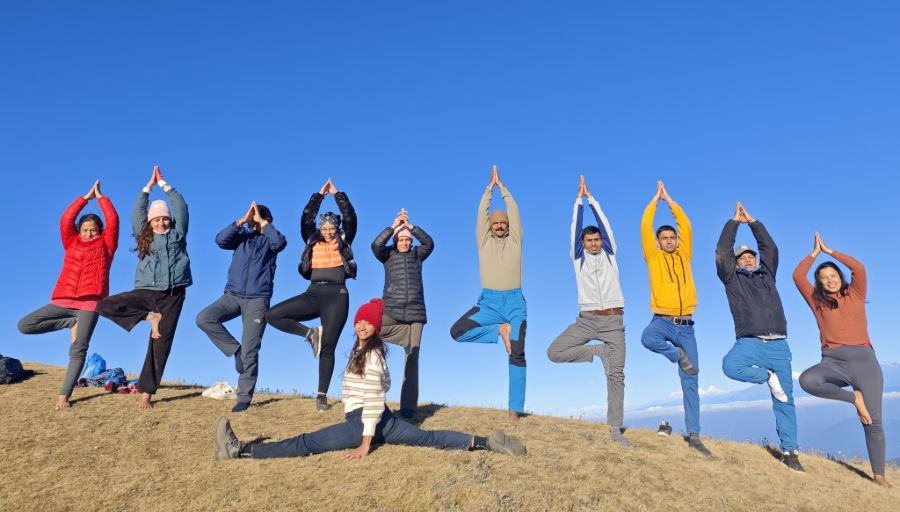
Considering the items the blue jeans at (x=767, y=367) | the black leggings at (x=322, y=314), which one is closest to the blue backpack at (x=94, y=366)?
the black leggings at (x=322, y=314)

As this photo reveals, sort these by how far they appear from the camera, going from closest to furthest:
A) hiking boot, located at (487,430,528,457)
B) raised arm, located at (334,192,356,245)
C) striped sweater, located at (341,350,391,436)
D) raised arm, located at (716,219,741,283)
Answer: striped sweater, located at (341,350,391,436) → hiking boot, located at (487,430,528,457) → raised arm, located at (334,192,356,245) → raised arm, located at (716,219,741,283)

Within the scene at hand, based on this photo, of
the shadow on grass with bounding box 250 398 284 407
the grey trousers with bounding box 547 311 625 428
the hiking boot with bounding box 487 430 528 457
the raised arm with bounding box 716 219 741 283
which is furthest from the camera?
the shadow on grass with bounding box 250 398 284 407

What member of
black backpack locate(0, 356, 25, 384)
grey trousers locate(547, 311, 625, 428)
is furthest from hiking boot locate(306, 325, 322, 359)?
black backpack locate(0, 356, 25, 384)

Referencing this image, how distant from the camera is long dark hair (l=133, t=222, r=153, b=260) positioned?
11484 millimetres

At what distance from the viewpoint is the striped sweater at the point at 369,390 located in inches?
330

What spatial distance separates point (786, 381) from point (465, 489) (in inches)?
325

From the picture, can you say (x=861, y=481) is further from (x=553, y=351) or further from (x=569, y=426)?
(x=553, y=351)

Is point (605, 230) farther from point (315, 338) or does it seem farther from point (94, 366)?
point (94, 366)

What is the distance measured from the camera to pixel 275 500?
23.0 feet

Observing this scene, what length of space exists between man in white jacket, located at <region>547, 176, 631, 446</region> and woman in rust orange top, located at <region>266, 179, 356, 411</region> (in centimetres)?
431

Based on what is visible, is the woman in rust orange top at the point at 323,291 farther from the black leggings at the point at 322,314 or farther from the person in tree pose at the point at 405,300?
the person in tree pose at the point at 405,300

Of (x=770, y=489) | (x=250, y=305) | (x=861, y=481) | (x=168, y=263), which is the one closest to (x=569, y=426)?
(x=770, y=489)

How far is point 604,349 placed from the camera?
11125 millimetres

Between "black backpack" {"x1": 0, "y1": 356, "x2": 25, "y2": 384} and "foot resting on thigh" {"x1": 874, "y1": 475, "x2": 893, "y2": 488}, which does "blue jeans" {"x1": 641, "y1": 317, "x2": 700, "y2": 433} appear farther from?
"black backpack" {"x1": 0, "y1": 356, "x2": 25, "y2": 384}
